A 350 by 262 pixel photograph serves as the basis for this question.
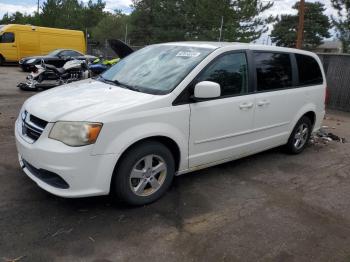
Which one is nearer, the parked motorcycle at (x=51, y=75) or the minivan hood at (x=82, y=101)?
the minivan hood at (x=82, y=101)

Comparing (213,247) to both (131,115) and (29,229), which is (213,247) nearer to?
(131,115)

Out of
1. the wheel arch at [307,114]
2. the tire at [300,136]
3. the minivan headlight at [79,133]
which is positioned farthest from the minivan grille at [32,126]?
the tire at [300,136]

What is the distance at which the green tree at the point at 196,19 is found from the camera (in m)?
30.7

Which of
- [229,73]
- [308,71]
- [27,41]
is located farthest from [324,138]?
[27,41]

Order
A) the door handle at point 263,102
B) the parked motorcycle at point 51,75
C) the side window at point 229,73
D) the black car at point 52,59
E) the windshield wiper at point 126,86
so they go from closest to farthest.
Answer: the windshield wiper at point 126,86 → the side window at point 229,73 → the door handle at point 263,102 → the parked motorcycle at point 51,75 → the black car at point 52,59

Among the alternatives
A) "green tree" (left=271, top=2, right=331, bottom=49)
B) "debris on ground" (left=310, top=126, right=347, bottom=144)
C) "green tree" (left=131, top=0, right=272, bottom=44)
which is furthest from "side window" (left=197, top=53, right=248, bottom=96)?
"green tree" (left=271, top=2, right=331, bottom=49)

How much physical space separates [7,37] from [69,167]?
21.5 metres

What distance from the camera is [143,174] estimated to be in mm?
3875

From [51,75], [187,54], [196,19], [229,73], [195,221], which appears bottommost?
[195,221]

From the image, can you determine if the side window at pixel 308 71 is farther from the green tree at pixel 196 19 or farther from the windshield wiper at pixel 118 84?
the green tree at pixel 196 19

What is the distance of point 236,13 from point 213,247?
29853mm

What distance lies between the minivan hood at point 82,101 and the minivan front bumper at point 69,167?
22 cm

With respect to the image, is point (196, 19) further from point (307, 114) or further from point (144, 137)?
point (144, 137)

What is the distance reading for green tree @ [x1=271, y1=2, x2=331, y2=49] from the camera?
46656 millimetres
